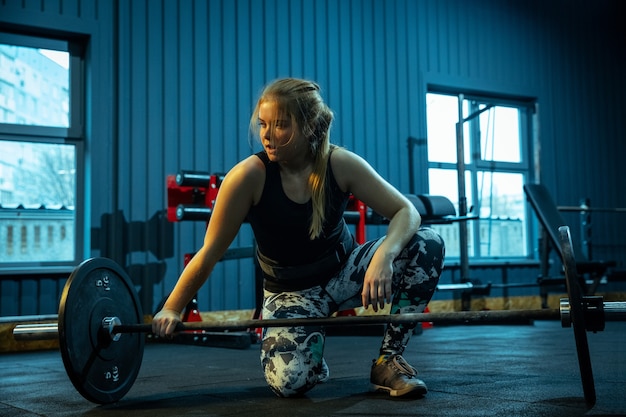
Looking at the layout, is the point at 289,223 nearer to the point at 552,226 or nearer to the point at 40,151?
the point at 40,151

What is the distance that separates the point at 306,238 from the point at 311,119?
31cm

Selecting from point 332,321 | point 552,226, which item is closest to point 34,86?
point 332,321

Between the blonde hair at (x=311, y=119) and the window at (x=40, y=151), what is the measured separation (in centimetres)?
250

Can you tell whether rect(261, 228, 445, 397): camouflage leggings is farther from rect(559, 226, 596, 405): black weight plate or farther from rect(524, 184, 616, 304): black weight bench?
rect(524, 184, 616, 304): black weight bench

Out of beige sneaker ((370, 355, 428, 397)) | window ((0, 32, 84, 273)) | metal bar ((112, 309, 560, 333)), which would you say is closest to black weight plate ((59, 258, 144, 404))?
metal bar ((112, 309, 560, 333))

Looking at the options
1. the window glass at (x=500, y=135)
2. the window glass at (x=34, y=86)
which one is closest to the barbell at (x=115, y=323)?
the window glass at (x=34, y=86)

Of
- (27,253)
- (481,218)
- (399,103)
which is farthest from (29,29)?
(481,218)

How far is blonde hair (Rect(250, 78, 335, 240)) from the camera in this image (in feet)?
5.79

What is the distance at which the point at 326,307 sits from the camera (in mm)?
1952

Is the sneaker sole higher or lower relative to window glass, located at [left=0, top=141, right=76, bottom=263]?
lower

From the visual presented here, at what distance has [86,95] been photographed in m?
4.20

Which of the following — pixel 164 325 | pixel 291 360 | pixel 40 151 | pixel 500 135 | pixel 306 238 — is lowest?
pixel 291 360

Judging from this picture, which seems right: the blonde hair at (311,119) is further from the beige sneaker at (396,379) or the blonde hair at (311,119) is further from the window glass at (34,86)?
the window glass at (34,86)

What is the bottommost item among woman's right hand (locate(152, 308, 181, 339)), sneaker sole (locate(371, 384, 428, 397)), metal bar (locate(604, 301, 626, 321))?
sneaker sole (locate(371, 384, 428, 397))
